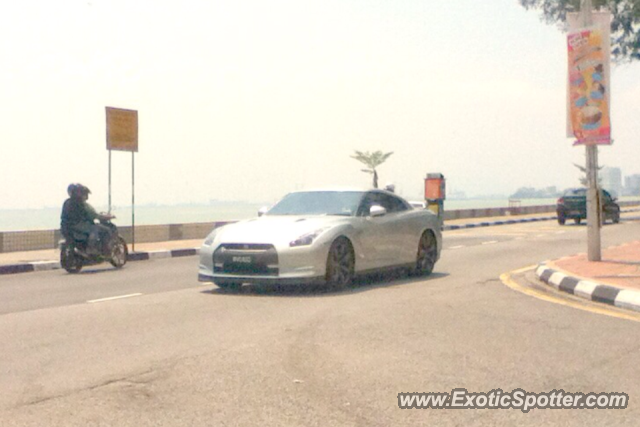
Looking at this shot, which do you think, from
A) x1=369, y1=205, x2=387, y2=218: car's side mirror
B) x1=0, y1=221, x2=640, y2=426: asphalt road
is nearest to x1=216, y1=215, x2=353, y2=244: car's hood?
x1=369, y1=205, x2=387, y2=218: car's side mirror

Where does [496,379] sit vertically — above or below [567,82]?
below

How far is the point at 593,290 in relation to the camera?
1123 centimetres

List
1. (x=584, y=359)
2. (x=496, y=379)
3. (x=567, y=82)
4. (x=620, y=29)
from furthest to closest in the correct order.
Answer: (x=620, y=29) < (x=567, y=82) < (x=584, y=359) < (x=496, y=379)

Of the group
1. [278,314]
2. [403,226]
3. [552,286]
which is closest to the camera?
[278,314]

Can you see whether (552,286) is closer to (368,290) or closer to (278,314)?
(368,290)

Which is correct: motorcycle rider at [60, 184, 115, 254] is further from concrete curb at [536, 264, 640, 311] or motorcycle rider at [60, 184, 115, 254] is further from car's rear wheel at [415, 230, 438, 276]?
concrete curb at [536, 264, 640, 311]

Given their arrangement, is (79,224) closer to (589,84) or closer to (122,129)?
(122,129)

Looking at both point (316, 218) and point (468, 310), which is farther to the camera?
point (316, 218)

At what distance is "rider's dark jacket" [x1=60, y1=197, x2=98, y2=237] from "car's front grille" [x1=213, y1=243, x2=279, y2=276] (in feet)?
18.0

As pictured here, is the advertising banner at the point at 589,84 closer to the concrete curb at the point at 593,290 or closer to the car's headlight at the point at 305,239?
the concrete curb at the point at 593,290

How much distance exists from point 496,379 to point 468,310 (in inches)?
145

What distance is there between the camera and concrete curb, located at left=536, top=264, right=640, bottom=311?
1031 cm

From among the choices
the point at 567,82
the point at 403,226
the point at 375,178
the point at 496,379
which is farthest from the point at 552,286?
the point at 375,178

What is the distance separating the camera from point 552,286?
12.7 m
